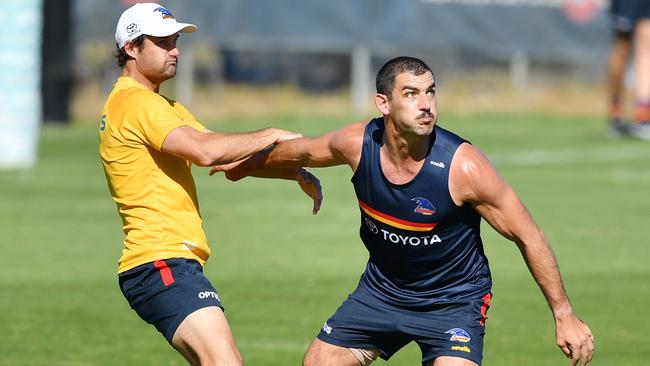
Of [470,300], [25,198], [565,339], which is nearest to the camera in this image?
[565,339]

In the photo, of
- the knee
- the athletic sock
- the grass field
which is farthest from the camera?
the athletic sock

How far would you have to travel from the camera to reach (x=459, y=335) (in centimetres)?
740

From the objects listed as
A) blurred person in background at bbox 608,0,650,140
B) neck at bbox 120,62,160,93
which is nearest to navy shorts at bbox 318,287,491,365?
neck at bbox 120,62,160,93

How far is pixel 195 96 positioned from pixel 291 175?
74.8 ft

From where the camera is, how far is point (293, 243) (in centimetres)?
1593

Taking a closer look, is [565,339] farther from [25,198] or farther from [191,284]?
[25,198]

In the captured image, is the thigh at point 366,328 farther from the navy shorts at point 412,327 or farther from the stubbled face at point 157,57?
the stubbled face at point 157,57

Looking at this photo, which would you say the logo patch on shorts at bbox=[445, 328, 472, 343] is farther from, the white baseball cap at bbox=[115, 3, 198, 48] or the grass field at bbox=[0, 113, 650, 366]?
the grass field at bbox=[0, 113, 650, 366]

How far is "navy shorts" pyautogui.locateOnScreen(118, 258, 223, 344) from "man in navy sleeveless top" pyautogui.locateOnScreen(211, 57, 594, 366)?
79cm

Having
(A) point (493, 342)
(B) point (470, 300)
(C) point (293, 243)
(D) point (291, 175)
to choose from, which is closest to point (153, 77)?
(D) point (291, 175)

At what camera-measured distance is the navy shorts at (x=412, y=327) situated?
7406 millimetres

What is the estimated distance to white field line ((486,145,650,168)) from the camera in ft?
77.0

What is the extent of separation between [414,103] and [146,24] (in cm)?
159

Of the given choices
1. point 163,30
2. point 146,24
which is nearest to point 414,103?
point 163,30
